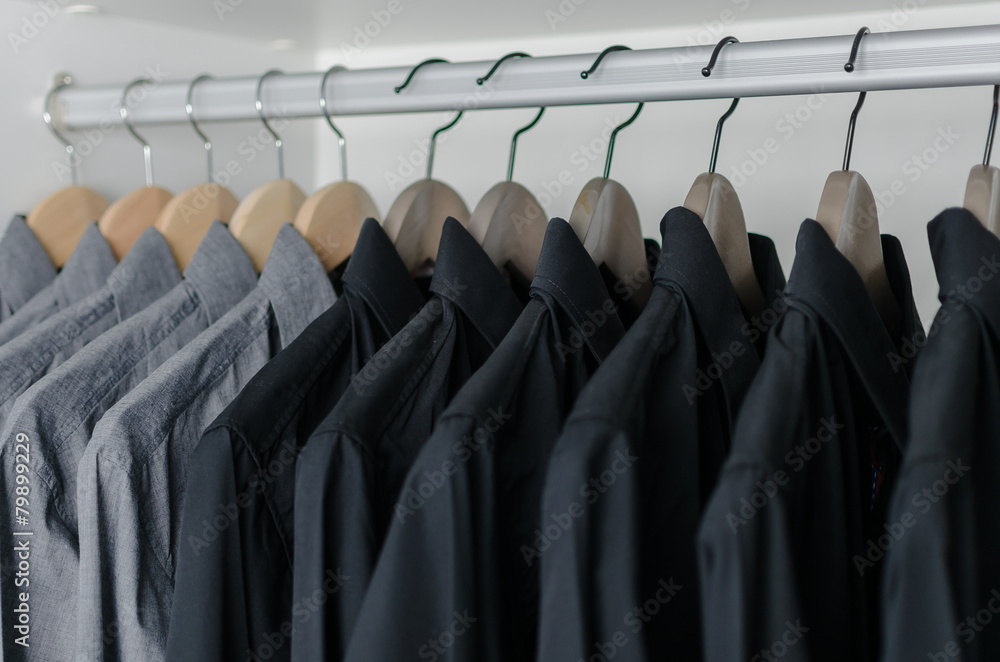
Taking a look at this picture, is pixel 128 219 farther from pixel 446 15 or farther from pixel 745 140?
pixel 745 140

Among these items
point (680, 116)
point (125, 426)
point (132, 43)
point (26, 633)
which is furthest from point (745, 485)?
point (132, 43)

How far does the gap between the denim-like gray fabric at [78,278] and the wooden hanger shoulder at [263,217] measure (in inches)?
6.3

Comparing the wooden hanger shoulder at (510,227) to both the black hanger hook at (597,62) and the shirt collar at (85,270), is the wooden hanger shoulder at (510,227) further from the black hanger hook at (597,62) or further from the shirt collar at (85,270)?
the shirt collar at (85,270)

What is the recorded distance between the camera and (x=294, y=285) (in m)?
0.78

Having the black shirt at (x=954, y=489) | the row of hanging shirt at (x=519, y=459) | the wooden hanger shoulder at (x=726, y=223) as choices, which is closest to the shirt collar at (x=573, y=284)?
the row of hanging shirt at (x=519, y=459)

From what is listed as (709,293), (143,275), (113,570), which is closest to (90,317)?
(143,275)

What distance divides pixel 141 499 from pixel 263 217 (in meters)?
0.37

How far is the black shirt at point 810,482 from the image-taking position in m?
0.46

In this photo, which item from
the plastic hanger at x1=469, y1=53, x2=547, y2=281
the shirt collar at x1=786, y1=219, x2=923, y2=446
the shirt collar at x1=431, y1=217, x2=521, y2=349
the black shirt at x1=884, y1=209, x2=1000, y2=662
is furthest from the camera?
the plastic hanger at x1=469, y1=53, x2=547, y2=281

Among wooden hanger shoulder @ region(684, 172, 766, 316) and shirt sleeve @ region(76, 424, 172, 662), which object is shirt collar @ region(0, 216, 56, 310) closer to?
shirt sleeve @ region(76, 424, 172, 662)

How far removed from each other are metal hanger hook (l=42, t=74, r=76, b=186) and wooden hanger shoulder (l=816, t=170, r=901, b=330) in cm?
92

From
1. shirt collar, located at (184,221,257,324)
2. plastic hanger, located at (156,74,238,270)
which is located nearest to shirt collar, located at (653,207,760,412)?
shirt collar, located at (184,221,257,324)

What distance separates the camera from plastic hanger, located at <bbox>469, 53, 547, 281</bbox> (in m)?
0.77

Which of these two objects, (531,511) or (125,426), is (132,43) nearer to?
(125,426)
